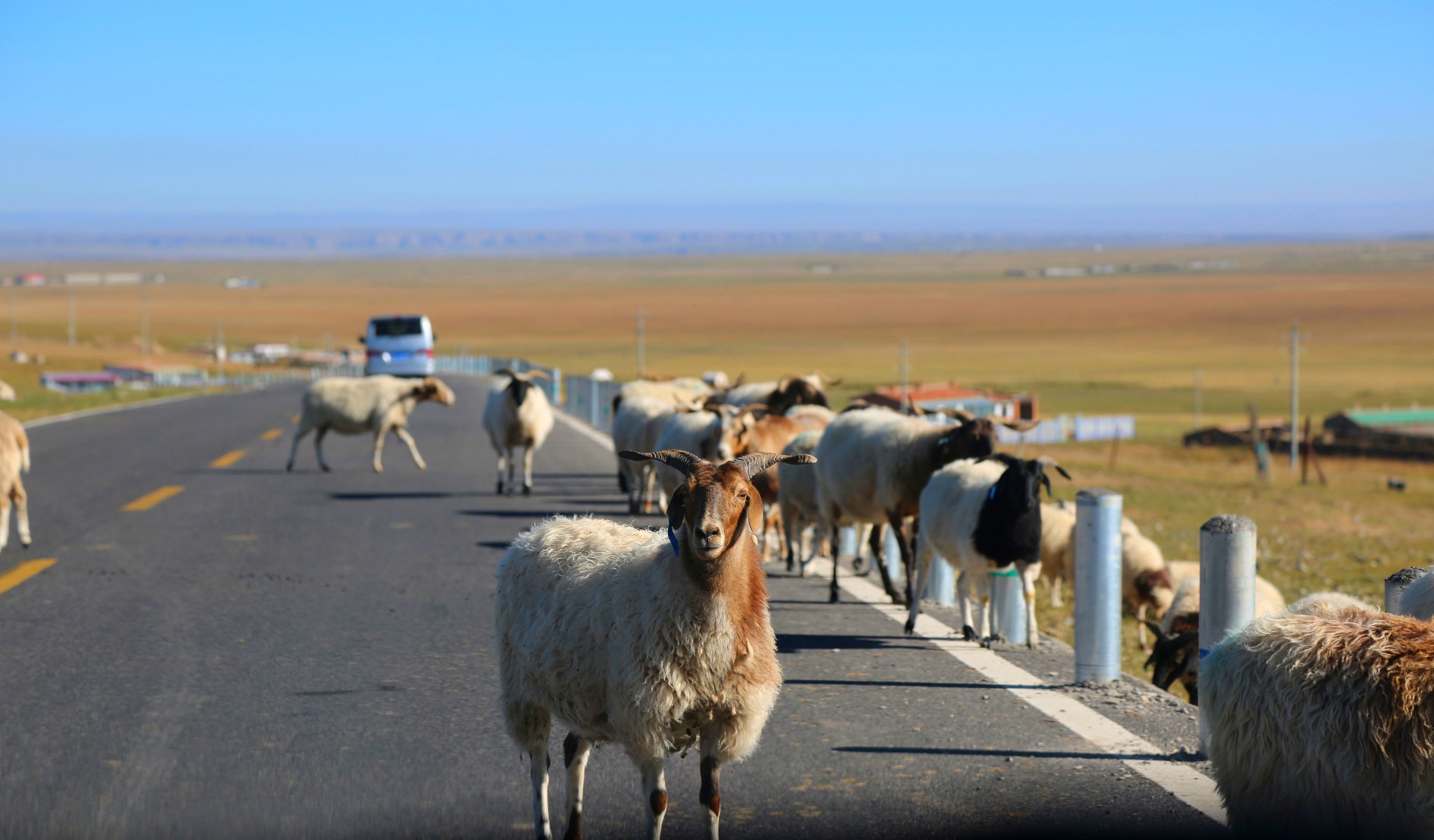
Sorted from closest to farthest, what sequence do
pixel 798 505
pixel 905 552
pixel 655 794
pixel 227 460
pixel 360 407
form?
pixel 655 794 < pixel 905 552 < pixel 798 505 < pixel 360 407 < pixel 227 460

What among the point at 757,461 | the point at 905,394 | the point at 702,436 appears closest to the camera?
the point at 757,461

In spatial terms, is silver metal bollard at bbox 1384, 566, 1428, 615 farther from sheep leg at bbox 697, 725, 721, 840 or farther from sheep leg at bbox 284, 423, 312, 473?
sheep leg at bbox 284, 423, 312, 473

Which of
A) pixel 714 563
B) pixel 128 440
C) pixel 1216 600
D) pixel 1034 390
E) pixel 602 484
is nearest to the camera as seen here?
pixel 714 563

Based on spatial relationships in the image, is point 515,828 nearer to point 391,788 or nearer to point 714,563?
point 391,788

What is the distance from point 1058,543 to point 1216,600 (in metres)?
9.68

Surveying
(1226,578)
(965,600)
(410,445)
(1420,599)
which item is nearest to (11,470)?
(965,600)

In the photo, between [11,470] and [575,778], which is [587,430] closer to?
[11,470]

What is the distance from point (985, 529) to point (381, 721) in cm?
407

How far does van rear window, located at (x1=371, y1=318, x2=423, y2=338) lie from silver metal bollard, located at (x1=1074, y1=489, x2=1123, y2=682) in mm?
36262

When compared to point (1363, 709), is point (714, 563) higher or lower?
higher

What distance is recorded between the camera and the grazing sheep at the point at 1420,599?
5691 millimetres

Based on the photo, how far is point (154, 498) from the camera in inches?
651

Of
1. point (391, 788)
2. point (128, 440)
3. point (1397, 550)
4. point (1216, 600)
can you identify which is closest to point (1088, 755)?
point (1216, 600)

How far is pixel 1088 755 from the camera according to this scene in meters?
6.30
